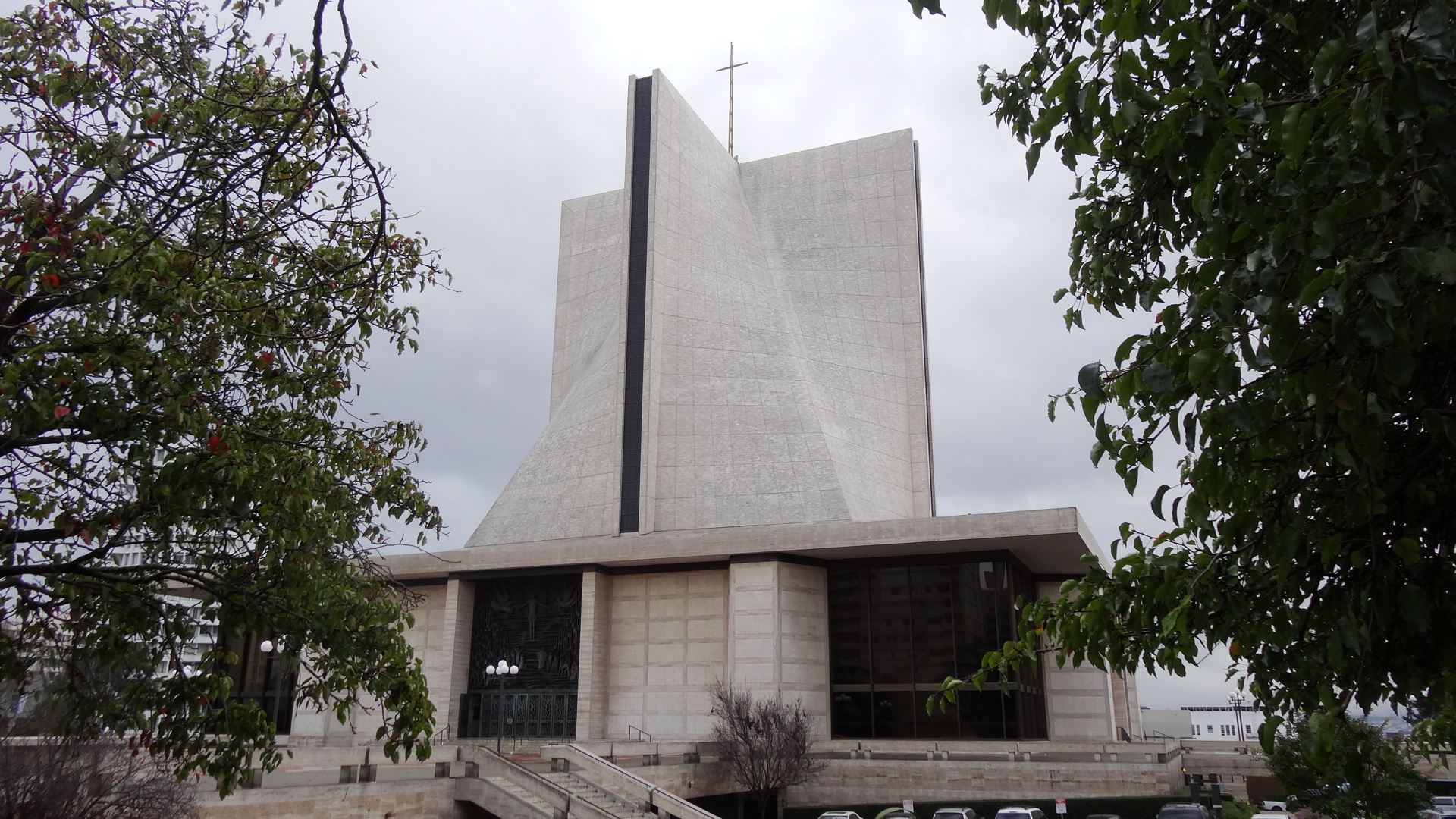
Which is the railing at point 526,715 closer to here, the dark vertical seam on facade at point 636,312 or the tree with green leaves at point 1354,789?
the dark vertical seam on facade at point 636,312

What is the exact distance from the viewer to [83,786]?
1412 centimetres

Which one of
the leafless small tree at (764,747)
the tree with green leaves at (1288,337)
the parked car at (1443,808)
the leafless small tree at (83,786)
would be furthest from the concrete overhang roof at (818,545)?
the tree with green leaves at (1288,337)

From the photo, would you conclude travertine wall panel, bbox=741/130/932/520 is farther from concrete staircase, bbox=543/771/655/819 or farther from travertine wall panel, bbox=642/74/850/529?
concrete staircase, bbox=543/771/655/819

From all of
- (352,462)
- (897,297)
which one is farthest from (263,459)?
(897,297)

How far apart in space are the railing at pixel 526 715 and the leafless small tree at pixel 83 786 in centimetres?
1965

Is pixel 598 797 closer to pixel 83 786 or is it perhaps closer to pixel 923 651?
pixel 83 786

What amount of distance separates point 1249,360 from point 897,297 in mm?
43385

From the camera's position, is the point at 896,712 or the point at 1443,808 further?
the point at 896,712

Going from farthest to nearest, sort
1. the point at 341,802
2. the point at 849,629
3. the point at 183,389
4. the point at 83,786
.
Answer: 1. the point at 849,629
2. the point at 341,802
3. the point at 83,786
4. the point at 183,389

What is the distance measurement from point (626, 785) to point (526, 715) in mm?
13227

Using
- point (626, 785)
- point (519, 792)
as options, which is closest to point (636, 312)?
point (626, 785)

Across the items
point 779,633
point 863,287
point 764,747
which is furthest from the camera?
point 863,287

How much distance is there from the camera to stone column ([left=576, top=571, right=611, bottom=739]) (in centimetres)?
3372

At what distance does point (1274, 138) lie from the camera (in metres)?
3.87
